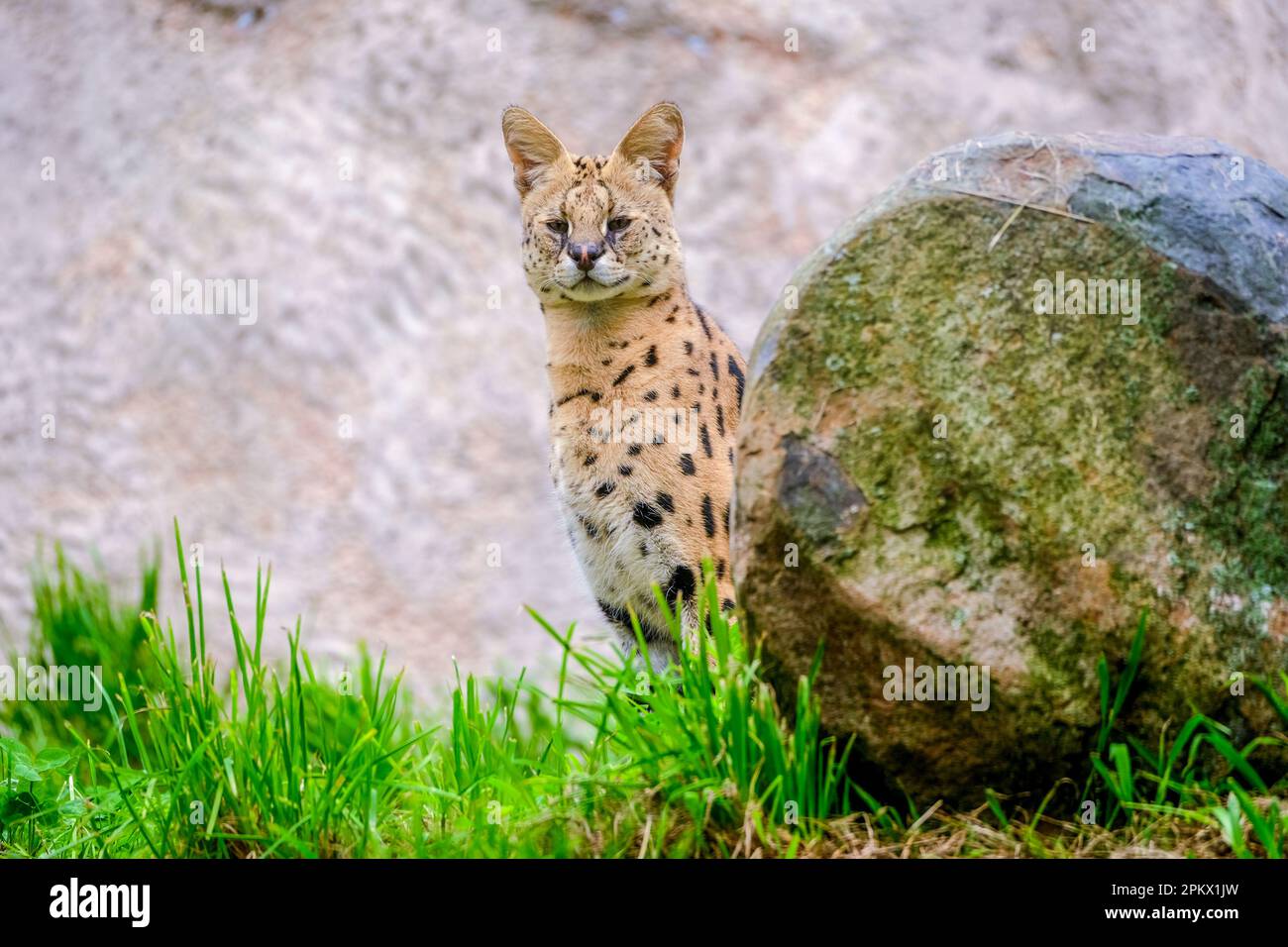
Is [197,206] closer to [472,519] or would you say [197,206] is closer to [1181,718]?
[472,519]

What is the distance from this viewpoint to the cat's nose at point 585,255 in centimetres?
414

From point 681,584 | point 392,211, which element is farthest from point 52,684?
point 681,584

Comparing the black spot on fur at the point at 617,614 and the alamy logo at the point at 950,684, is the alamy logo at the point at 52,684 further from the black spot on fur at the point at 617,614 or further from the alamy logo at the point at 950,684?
the alamy logo at the point at 950,684

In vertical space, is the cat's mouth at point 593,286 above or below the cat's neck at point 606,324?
above

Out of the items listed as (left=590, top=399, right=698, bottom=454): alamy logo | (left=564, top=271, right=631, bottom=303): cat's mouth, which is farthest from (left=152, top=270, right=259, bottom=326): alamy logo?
(left=590, top=399, right=698, bottom=454): alamy logo

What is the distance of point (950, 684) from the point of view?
9.33ft

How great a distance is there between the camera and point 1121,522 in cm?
290

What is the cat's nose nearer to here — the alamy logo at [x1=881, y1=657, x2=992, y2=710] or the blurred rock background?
the alamy logo at [x1=881, y1=657, x2=992, y2=710]

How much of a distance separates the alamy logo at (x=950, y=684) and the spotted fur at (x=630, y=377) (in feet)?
3.77

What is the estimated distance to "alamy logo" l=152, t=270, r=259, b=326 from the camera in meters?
6.95

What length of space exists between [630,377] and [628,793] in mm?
1634
